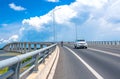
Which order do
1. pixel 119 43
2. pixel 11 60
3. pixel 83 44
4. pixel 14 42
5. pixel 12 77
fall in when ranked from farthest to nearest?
pixel 14 42 → pixel 119 43 → pixel 83 44 → pixel 12 77 → pixel 11 60

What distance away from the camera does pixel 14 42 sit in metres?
165

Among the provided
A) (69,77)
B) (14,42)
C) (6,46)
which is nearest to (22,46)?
(14,42)

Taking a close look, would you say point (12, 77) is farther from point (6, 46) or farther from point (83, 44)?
point (6, 46)

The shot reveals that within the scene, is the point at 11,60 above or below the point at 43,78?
above

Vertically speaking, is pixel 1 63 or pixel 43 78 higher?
pixel 1 63

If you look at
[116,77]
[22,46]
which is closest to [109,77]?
[116,77]

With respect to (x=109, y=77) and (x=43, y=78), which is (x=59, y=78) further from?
(x=109, y=77)

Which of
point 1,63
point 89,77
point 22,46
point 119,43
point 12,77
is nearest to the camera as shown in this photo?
point 1,63

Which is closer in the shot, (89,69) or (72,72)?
(72,72)

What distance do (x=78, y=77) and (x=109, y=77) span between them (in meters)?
1.28

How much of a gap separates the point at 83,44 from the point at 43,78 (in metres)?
42.4

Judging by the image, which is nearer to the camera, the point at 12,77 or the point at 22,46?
the point at 12,77

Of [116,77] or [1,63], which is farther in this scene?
[116,77]

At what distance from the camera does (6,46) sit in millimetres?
173750
